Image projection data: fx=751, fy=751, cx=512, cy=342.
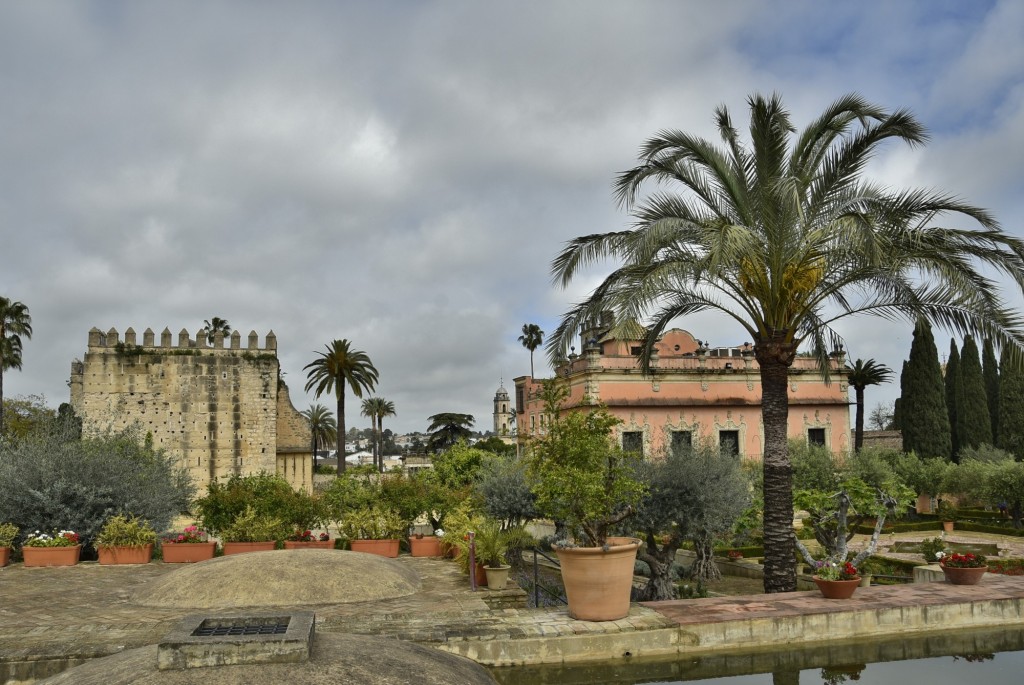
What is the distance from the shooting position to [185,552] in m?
12.3

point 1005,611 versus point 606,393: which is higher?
point 606,393

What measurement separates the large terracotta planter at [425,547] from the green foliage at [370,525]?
40 centimetres

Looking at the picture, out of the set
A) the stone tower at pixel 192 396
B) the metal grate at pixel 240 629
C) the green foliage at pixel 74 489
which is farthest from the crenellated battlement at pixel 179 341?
the metal grate at pixel 240 629

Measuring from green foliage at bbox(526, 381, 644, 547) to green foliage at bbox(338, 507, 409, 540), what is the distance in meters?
5.26

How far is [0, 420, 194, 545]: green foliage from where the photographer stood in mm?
12727

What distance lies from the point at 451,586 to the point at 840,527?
5.12 metres

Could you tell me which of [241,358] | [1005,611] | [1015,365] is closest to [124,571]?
[1005,611]

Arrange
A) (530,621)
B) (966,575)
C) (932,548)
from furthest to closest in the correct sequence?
1. (932,548)
2. (966,575)
3. (530,621)

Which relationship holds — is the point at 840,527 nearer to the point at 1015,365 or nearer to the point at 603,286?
the point at 1015,365

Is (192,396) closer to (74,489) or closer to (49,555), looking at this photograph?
(74,489)

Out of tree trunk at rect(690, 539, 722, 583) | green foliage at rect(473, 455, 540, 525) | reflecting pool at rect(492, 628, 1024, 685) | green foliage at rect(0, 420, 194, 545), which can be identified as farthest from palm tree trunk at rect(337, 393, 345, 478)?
reflecting pool at rect(492, 628, 1024, 685)

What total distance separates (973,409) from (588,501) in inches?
1274

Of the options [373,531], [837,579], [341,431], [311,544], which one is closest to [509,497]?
[373,531]

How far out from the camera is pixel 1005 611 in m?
8.70
